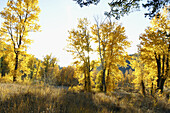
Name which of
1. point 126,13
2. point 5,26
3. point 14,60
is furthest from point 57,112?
point 5,26

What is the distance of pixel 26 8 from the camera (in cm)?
1109

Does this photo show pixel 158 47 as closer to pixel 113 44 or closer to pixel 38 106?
pixel 113 44

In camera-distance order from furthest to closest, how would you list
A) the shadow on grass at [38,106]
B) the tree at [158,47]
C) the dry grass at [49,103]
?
the tree at [158,47] < the dry grass at [49,103] < the shadow on grass at [38,106]

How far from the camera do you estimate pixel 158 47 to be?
33.2 feet

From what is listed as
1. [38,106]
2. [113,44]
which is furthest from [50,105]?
[113,44]

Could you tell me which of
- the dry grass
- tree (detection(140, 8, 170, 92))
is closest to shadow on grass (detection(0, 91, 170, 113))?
the dry grass

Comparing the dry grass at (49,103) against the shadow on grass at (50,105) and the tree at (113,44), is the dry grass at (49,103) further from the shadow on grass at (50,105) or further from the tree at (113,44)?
the tree at (113,44)

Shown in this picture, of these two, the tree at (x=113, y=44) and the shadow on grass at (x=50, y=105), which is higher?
the tree at (x=113, y=44)

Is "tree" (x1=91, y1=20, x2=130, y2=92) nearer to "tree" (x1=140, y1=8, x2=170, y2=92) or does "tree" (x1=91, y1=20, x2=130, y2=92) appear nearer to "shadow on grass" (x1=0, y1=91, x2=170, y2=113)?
"tree" (x1=140, y1=8, x2=170, y2=92)

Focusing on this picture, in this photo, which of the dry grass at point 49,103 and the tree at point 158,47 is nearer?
the dry grass at point 49,103

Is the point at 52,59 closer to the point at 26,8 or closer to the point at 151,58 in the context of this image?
the point at 26,8

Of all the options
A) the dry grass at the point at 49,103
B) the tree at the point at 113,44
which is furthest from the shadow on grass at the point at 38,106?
the tree at the point at 113,44

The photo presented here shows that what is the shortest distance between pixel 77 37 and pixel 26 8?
7.01m

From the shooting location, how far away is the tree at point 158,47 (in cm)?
1004
